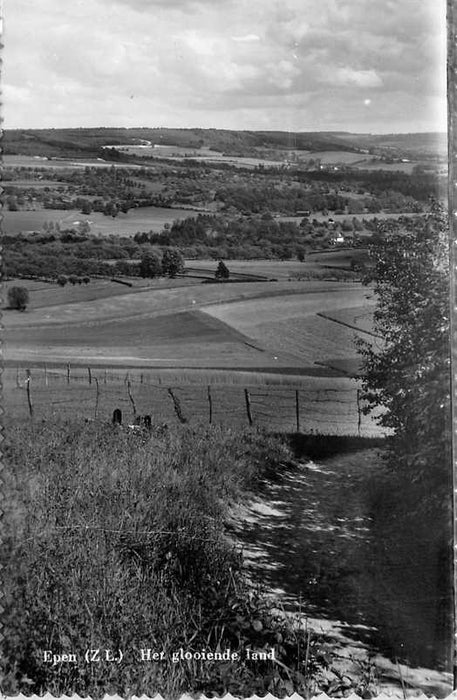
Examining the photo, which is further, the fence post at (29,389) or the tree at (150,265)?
the tree at (150,265)

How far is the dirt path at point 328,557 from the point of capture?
4883 mm

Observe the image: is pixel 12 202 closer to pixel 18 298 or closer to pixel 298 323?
pixel 18 298

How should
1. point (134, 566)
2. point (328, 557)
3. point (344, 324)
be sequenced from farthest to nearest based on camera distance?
1. point (344, 324)
2. point (328, 557)
3. point (134, 566)

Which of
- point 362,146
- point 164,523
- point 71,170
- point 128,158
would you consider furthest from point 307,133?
point 164,523

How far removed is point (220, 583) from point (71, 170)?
3.49 metres

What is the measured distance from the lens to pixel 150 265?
5.81 meters

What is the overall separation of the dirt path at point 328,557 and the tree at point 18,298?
7.62 ft

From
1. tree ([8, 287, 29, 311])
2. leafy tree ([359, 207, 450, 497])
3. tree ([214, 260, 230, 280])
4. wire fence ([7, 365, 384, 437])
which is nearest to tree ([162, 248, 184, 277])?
tree ([214, 260, 230, 280])

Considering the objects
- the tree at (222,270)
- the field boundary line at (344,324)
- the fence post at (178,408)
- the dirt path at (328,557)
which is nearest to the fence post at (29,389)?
the fence post at (178,408)

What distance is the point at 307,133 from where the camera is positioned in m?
5.42

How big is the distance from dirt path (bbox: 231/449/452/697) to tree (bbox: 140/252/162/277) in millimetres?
1936

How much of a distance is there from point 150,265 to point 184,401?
1.14 metres

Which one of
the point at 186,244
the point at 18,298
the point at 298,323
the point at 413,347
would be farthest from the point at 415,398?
the point at 18,298

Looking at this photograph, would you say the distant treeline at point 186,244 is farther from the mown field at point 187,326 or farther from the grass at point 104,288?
the mown field at point 187,326
